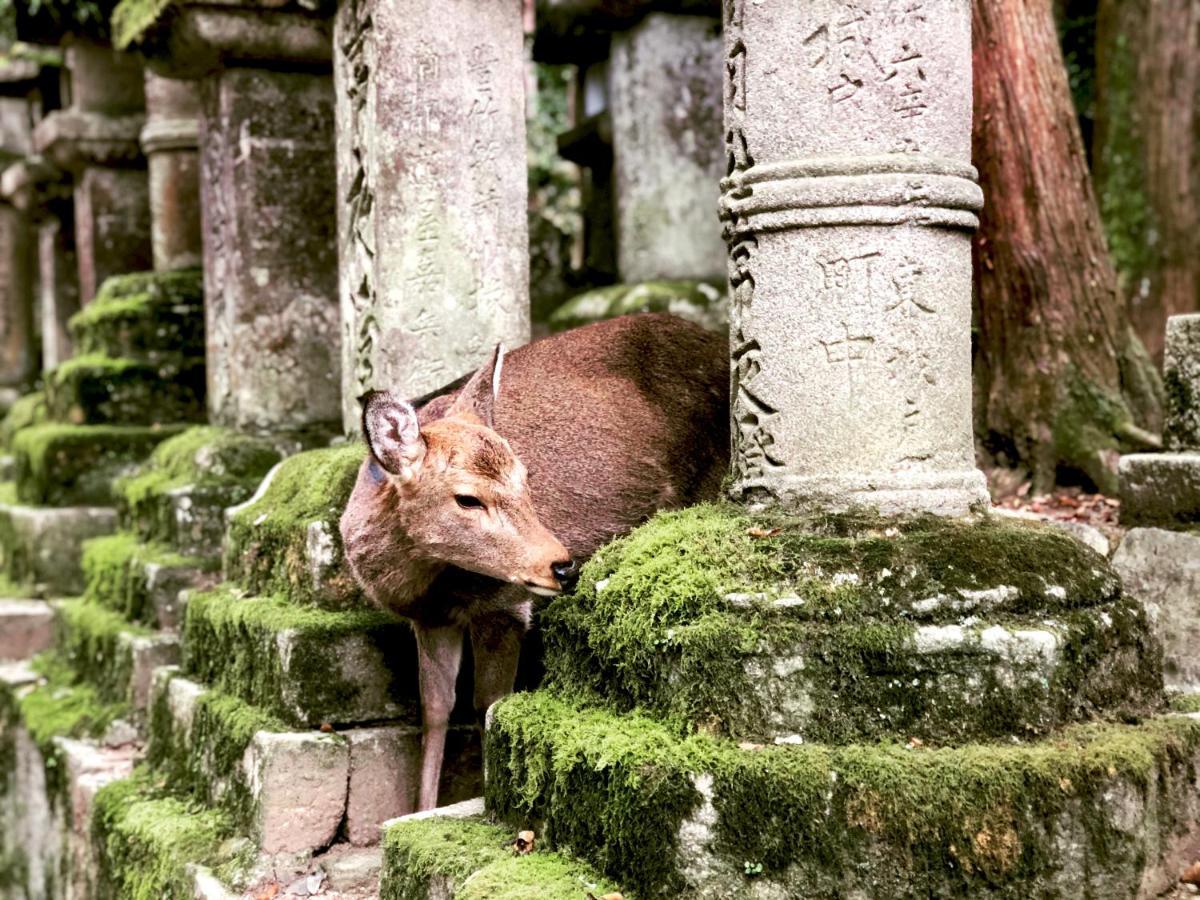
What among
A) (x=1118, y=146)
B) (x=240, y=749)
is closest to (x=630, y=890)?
(x=240, y=749)

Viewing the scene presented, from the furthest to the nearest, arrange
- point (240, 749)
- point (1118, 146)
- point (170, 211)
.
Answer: point (1118, 146) → point (170, 211) → point (240, 749)

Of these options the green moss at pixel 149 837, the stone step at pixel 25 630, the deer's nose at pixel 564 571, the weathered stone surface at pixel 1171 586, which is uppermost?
the deer's nose at pixel 564 571

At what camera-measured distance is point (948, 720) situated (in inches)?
145

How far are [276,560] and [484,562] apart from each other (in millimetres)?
1705

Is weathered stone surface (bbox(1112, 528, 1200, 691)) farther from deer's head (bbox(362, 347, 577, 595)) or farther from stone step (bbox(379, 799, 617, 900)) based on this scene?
stone step (bbox(379, 799, 617, 900))

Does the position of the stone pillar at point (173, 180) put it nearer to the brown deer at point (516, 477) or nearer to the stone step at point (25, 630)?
the stone step at point (25, 630)

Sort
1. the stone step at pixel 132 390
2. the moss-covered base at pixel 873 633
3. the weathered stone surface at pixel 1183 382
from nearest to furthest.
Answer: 1. the moss-covered base at pixel 873 633
2. the weathered stone surface at pixel 1183 382
3. the stone step at pixel 132 390

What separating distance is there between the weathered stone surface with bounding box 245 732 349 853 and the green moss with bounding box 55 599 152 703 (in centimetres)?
226

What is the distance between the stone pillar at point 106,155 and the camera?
32.6ft

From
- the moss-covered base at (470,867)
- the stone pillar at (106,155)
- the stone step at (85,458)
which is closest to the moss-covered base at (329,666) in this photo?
the moss-covered base at (470,867)

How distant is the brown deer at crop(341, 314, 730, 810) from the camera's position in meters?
4.43

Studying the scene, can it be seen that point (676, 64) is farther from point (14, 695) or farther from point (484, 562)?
point (14, 695)

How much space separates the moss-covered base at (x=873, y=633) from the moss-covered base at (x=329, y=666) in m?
1.35

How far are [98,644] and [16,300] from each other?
6863mm
